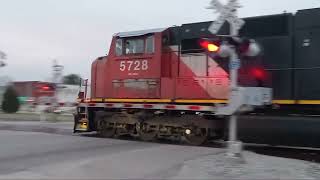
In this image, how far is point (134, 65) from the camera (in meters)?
18.7

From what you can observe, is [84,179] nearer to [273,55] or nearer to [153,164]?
[153,164]

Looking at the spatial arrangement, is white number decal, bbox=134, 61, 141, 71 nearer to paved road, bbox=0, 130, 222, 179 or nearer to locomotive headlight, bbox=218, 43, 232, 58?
paved road, bbox=0, 130, 222, 179

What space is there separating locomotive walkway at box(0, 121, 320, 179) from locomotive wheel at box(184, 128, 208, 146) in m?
1.15

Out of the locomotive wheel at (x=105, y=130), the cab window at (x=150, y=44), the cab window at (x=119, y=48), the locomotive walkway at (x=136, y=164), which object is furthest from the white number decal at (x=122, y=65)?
the locomotive walkway at (x=136, y=164)

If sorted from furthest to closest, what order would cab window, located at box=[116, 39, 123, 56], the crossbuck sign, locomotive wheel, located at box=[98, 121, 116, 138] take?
locomotive wheel, located at box=[98, 121, 116, 138]
cab window, located at box=[116, 39, 123, 56]
the crossbuck sign

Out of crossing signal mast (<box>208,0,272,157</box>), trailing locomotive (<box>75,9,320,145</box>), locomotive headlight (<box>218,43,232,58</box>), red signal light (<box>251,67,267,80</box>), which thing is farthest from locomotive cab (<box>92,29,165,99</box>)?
locomotive headlight (<box>218,43,232,58</box>)

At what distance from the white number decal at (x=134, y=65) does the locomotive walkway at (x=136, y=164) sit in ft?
10.1

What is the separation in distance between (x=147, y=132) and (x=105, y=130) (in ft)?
7.26

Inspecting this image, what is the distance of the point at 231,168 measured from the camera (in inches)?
446

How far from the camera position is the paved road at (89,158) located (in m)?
11.2

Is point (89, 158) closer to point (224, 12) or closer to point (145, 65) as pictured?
point (224, 12)

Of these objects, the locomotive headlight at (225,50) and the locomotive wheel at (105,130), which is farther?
the locomotive wheel at (105,130)

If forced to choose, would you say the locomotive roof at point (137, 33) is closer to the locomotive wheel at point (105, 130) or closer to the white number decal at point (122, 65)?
the white number decal at point (122, 65)

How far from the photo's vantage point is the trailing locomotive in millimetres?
15531
